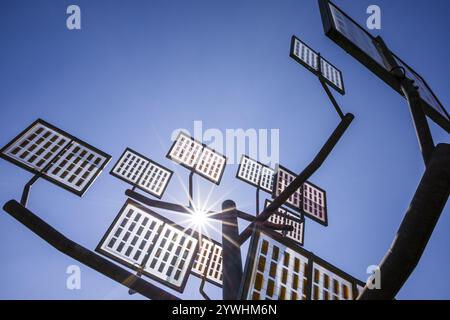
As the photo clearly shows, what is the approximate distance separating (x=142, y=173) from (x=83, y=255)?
600 cm

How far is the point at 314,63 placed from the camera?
16.6 ft

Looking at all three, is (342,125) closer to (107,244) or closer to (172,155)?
(107,244)

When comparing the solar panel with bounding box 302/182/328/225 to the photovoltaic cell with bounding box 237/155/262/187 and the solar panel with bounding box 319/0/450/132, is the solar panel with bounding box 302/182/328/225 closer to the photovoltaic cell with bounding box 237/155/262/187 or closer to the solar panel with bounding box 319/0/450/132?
the photovoltaic cell with bounding box 237/155/262/187

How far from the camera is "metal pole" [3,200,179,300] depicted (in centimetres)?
237

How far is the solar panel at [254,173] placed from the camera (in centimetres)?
909

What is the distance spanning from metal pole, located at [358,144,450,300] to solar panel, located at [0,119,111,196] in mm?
6221

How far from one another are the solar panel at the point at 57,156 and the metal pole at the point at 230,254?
4.36 metres

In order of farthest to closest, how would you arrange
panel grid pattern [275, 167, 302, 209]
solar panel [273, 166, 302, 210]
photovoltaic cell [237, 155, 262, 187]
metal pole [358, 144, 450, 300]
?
photovoltaic cell [237, 155, 262, 187] < panel grid pattern [275, 167, 302, 209] < solar panel [273, 166, 302, 210] < metal pole [358, 144, 450, 300]

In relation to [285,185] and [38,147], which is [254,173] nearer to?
[285,185]

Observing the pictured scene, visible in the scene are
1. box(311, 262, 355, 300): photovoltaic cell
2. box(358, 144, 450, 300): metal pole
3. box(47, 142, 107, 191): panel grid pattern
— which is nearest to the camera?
box(358, 144, 450, 300): metal pole

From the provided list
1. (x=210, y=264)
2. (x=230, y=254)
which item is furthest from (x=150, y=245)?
(x=230, y=254)

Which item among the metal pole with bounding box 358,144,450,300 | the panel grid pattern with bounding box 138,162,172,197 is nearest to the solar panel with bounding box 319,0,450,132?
the metal pole with bounding box 358,144,450,300
